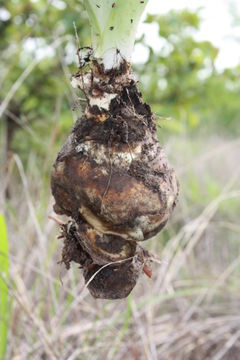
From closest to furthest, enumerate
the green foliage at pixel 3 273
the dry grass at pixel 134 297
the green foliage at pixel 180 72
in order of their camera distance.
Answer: the green foliage at pixel 3 273
the dry grass at pixel 134 297
the green foliage at pixel 180 72

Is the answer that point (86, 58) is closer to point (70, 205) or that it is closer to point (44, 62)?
point (70, 205)

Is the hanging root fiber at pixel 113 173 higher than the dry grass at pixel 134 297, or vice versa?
the hanging root fiber at pixel 113 173

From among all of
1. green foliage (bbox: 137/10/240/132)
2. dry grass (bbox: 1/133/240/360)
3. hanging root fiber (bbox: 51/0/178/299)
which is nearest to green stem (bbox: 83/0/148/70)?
hanging root fiber (bbox: 51/0/178/299)

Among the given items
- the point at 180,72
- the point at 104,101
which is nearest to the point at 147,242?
the point at 180,72

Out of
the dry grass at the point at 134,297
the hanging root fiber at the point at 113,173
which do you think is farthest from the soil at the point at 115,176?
the dry grass at the point at 134,297

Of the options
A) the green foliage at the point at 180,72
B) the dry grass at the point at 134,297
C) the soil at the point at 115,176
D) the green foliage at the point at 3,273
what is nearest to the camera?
the soil at the point at 115,176

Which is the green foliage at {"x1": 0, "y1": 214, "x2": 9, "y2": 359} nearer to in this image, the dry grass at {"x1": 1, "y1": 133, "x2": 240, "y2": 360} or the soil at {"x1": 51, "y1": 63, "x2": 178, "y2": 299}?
the dry grass at {"x1": 1, "y1": 133, "x2": 240, "y2": 360}

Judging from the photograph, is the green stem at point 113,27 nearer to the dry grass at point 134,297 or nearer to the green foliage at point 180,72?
the dry grass at point 134,297

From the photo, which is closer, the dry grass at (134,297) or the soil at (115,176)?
the soil at (115,176)
